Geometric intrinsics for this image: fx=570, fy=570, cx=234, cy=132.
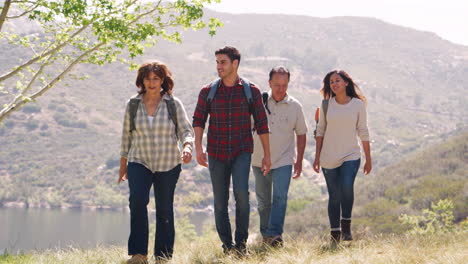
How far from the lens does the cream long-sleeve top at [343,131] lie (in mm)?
6004

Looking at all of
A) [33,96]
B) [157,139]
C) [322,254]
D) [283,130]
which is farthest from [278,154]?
[33,96]

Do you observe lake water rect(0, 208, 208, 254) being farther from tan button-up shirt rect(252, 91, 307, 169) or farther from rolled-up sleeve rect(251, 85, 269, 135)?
rolled-up sleeve rect(251, 85, 269, 135)

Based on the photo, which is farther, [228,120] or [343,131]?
[343,131]

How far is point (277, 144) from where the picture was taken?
5973 millimetres

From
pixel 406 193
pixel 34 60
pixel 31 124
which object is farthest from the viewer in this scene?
pixel 31 124

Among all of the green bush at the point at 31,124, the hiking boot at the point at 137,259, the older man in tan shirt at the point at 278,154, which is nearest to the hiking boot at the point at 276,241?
the older man in tan shirt at the point at 278,154

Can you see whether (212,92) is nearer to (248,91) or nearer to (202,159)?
(248,91)

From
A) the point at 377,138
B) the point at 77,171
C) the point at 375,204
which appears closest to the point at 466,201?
A: the point at 375,204

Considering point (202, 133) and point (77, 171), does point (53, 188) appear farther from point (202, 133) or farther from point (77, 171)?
point (202, 133)

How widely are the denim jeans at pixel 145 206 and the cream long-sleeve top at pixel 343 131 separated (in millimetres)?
1775

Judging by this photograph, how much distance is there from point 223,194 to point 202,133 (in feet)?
2.00

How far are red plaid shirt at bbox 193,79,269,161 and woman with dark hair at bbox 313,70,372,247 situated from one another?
112cm

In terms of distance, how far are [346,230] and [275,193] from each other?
2.87 ft

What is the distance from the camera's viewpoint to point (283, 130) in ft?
19.8
